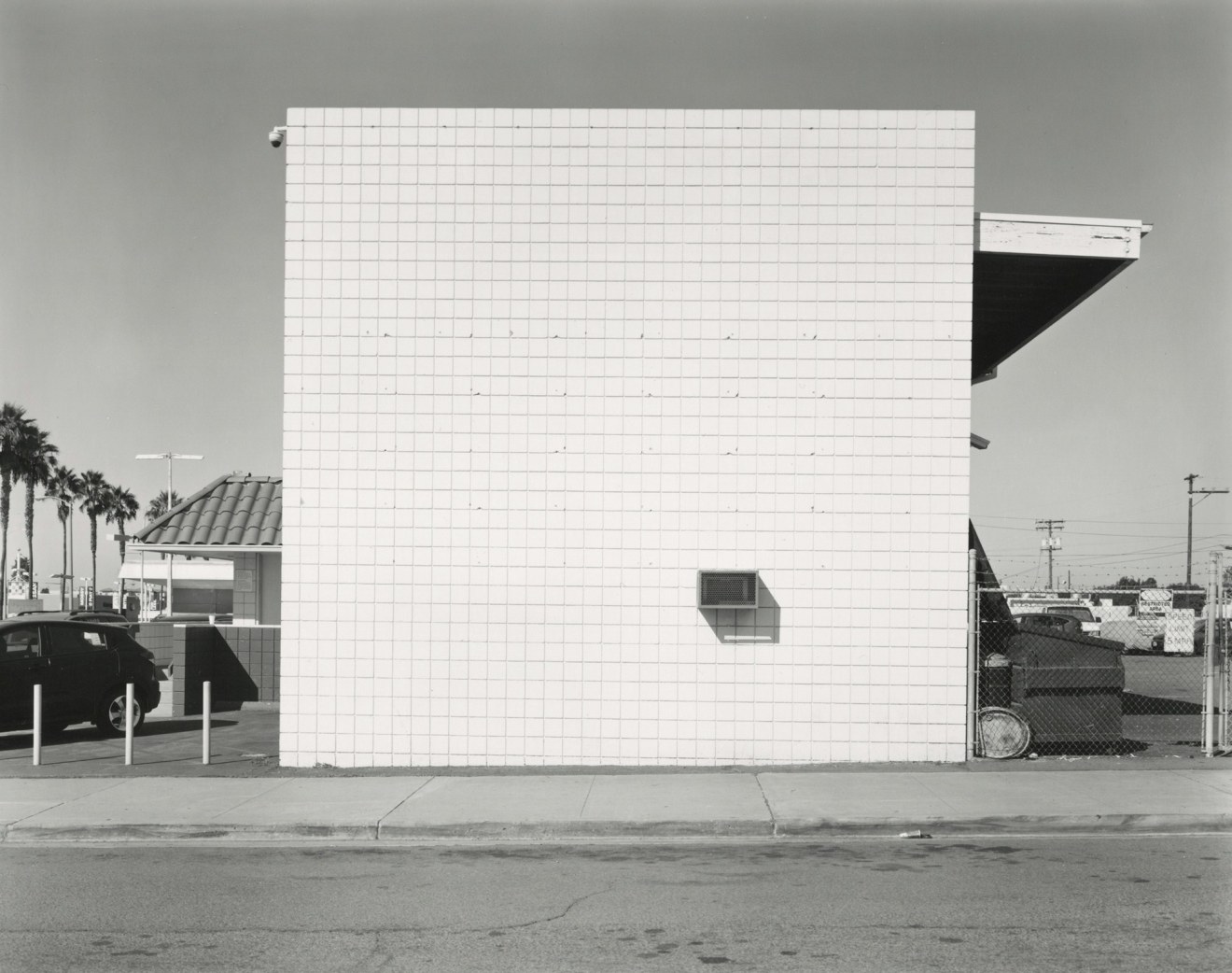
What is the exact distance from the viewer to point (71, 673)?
14773 mm

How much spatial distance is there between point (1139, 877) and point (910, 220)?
6715mm

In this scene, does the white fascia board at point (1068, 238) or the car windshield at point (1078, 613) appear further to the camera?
the car windshield at point (1078, 613)

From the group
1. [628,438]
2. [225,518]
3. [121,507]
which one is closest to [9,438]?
[121,507]

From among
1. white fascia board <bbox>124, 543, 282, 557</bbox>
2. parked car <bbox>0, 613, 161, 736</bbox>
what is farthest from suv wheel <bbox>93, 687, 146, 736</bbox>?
white fascia board <bbox>124, 543, 282, 557</bbox>

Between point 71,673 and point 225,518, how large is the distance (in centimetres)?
532

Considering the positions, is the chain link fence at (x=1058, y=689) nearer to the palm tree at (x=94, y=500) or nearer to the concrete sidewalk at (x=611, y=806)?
the concrete sidewalk at (x=611, y=806)

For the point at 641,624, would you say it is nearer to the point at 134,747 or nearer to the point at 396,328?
the point at 396,328

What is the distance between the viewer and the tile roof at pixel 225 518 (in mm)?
19234

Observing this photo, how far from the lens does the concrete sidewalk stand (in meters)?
9.48

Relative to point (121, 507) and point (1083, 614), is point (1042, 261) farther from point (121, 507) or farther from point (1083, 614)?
point (121, 507)

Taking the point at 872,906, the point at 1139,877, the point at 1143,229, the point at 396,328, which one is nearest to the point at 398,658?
the point at 396,328

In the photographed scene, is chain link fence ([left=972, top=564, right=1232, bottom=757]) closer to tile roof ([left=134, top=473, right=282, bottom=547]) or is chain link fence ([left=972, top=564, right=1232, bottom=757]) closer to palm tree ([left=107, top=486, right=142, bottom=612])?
tile roof ([left=134, top=473, right=282, bottom=547])

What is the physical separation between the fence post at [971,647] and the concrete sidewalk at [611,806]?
0.74 m

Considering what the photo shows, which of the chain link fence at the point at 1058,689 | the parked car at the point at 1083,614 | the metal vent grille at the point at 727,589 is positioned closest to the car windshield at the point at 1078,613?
the parked car at the point at 1083,614
